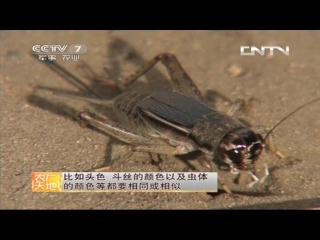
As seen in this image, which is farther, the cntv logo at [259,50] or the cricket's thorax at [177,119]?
the cntv logo at [259,50]

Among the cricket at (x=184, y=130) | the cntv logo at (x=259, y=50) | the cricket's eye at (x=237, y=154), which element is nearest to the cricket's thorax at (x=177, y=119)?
the cricket at (x=184, y=130)

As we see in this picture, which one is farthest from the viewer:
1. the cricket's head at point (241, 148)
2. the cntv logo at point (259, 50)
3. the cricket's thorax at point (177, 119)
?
the cntv logo at point (259, 50)

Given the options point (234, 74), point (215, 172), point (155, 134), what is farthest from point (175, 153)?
point (234, 74)

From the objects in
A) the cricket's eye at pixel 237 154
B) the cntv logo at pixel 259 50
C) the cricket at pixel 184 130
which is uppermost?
the cntv logo at pixel 259 50

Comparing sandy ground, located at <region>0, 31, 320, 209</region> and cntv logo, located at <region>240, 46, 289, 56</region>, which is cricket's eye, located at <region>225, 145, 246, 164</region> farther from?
cntv logo, located at <region>240, 46, 289, 56</region>

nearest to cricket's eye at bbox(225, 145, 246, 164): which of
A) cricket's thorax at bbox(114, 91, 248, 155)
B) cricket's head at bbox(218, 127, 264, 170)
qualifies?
cricket's head at bbox(218, 127, 264, 170)

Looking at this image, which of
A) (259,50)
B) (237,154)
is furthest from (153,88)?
(237,154)

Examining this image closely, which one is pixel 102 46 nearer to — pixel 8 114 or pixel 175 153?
pixel 8 114

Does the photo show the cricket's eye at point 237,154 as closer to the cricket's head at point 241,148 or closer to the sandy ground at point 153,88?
the cricket's head at point 241,148
